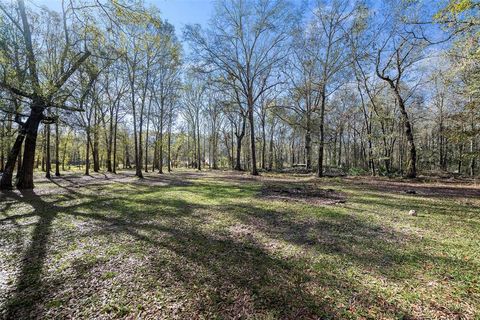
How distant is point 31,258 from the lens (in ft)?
12.1

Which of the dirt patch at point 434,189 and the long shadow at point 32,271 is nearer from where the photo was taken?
the long shadow at point 32,271

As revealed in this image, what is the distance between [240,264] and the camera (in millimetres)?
3486

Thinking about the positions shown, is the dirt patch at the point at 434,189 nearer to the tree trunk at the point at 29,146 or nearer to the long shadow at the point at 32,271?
the long shadow at the point at 32,271

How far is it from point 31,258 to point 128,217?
2.45 metres

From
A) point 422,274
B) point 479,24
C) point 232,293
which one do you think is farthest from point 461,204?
point 232,293

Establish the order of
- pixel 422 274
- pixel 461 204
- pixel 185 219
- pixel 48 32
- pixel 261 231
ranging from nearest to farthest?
pixel 422 274 < pixel 261 231 < pixel 185 219 < pixel 461 204 < pixel 48 32

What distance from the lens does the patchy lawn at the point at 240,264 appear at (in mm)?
2502

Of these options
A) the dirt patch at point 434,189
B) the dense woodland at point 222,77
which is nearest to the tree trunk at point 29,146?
the dense woodland at point 222,77

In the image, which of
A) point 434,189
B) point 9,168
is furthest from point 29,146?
point 434,189

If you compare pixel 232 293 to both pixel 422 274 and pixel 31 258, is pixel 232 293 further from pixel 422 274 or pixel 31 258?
pixel 31 258

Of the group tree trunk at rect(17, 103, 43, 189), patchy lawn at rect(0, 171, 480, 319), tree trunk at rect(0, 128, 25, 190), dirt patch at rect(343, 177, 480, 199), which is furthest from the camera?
tree trunk at rect(0, 128, 25, 190)

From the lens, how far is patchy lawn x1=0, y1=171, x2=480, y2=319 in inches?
98.5

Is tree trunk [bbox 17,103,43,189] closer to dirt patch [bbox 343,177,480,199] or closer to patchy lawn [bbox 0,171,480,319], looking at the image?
patchy lawn [bbox 0,171,480,319]

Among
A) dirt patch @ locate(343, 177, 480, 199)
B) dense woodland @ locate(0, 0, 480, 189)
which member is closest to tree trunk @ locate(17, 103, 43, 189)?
dense woodland @ locate(0, 0, 480, 189)
